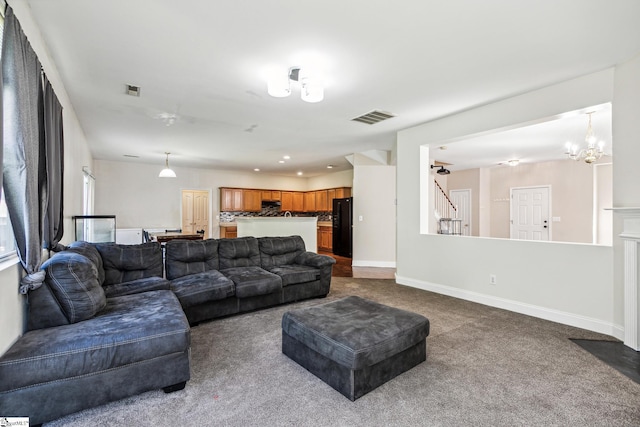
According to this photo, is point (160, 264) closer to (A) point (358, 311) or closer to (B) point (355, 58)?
(A) point (358, 311)

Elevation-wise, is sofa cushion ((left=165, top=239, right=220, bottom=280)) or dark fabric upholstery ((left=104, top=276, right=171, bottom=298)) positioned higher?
sofa cushion ((left=165, top=239, right=220, bottom=280))

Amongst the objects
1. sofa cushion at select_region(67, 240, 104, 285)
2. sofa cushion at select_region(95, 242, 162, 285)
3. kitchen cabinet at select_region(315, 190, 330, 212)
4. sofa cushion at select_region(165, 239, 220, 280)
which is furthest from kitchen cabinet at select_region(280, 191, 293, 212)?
sofa cushion at select_region(67, 240, 104, 285)

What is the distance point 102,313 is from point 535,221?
8.95 meters

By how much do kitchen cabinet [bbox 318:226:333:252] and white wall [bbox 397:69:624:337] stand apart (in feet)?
14.5

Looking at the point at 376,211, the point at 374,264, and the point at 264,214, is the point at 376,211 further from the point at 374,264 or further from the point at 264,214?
the point at 264,214

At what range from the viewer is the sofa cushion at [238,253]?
4.21 m

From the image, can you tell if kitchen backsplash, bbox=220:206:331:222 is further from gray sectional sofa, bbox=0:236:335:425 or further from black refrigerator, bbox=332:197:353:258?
gray sectional sofa, bbox=0:236:335:425

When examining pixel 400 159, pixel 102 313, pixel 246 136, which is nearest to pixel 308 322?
pixel 102 313

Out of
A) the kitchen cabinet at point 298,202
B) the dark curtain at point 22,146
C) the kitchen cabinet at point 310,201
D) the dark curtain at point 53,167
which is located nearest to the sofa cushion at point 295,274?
the dark curtain at point 53,167

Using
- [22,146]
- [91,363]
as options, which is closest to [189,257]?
[91,363]

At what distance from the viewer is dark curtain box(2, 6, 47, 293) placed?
5.39 feet

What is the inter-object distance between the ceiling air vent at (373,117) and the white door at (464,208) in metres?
5.57

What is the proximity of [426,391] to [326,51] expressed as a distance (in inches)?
111

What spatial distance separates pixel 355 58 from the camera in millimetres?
2781
